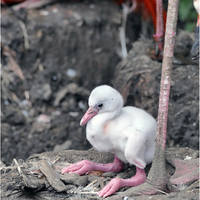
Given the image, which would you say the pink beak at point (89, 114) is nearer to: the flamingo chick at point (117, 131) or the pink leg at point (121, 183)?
the flamingo chick at point (117, 131)

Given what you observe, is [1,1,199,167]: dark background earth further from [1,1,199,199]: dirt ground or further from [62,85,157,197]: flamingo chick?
[62,85,157,197]: flamingo chick

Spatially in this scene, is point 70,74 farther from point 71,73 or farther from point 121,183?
point 121,183

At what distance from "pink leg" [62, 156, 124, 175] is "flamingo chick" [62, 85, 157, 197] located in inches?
5.4

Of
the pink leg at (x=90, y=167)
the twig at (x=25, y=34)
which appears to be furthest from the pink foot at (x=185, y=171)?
the twig at (x=25, y=34)

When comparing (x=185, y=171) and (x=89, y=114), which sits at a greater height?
(x=89, y=114)

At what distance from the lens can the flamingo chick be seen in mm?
1723

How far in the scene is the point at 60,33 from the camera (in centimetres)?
363

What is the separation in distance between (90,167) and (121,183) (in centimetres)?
23

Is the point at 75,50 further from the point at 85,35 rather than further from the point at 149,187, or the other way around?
the point at 149,187

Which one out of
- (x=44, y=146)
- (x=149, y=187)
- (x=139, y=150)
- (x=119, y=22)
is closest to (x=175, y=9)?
(x=139, y=150)

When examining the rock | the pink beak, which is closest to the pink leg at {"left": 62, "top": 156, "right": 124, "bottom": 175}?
the pink beak

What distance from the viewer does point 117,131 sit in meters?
1.76

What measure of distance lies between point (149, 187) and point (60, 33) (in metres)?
2.33

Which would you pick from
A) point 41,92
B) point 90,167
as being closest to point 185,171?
point 90,167
